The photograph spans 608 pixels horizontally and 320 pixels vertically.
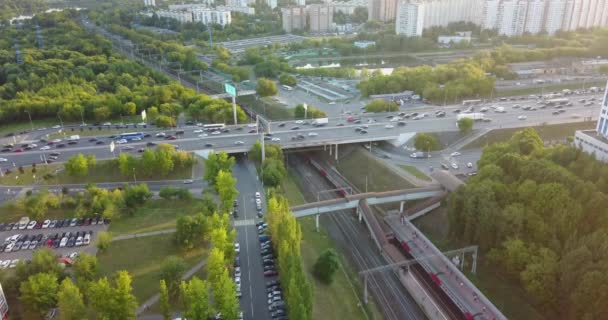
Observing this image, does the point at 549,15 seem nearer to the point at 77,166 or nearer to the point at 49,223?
the point at 77,166

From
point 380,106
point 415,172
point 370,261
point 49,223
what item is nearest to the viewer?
point 370,261

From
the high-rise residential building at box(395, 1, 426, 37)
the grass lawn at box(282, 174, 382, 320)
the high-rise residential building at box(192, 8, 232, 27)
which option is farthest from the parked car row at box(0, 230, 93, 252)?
the high-rise residential building at box(192, 8, 232, 27)

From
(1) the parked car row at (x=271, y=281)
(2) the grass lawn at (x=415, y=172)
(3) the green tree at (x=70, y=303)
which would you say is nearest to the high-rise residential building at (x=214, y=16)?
(2) the grass lawn at (x=415, y=172)

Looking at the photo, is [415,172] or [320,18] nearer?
[415,172]

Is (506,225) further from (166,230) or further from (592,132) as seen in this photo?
(166,230)

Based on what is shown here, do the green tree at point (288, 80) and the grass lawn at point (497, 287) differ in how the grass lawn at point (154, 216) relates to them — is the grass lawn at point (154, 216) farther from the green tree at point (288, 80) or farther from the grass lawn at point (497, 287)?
the green tree at point (288, 80)

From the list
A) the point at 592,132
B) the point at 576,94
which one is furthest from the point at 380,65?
the point at 592,132

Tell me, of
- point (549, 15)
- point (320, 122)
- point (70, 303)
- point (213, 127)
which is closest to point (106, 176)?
point (213, 127)
